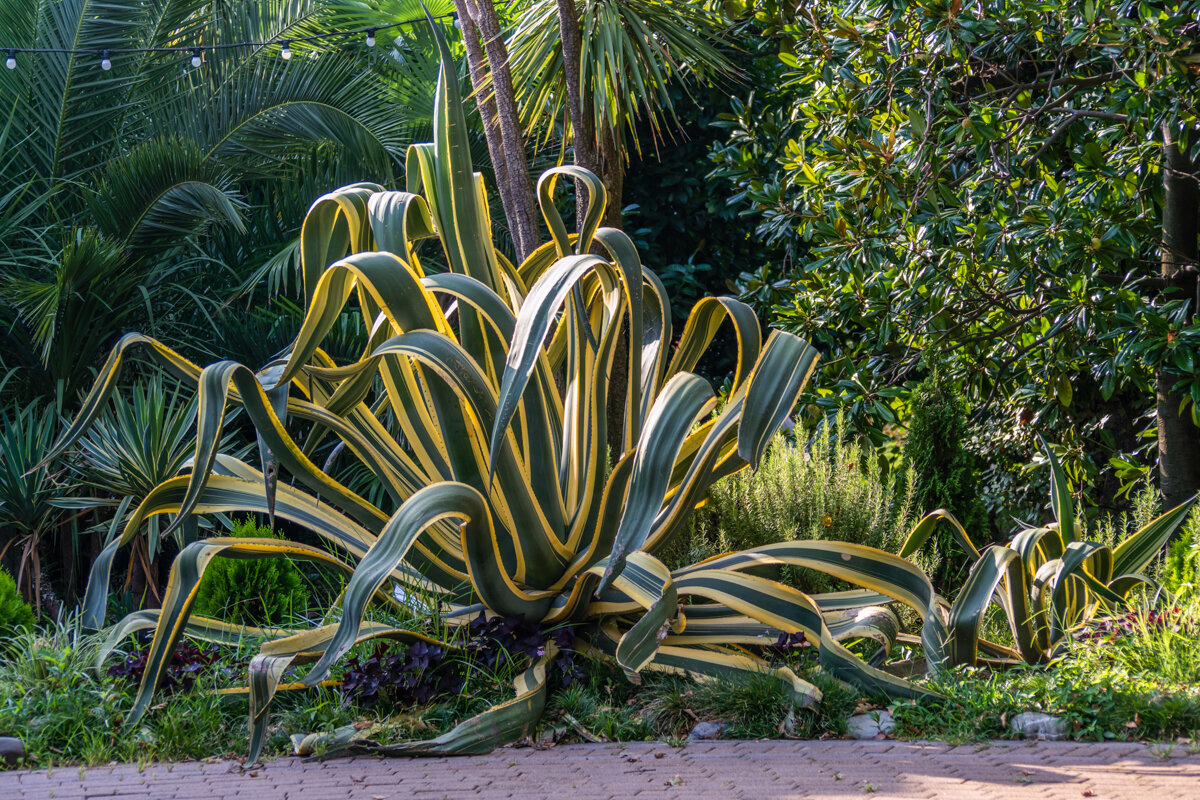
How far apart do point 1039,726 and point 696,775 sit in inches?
37.1

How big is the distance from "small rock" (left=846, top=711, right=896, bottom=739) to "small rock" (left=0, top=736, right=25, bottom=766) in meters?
→ 2.26

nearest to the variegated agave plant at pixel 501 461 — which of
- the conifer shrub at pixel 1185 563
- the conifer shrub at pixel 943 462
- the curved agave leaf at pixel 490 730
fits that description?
the curved agave leaf at pixel 490 730

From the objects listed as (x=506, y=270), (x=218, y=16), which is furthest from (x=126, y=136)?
(x=506, y=270)

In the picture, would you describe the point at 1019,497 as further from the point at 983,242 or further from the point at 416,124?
the point at 416,124

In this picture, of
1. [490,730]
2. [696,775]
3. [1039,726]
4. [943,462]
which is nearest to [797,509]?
[943,462]

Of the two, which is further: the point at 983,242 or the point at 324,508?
the point at 983,242

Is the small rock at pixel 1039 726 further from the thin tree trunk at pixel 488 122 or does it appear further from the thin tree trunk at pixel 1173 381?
the thin tree trunk at pixel 488 122

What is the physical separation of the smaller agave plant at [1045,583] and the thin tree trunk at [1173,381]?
90 centimetres

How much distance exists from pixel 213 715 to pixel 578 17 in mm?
3362

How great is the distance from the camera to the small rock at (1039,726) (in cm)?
261

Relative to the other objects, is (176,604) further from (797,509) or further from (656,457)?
(797,509)

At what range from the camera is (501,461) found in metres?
3.13

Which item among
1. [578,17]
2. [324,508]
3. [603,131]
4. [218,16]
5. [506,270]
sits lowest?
[324,508]

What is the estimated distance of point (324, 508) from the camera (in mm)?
3691
